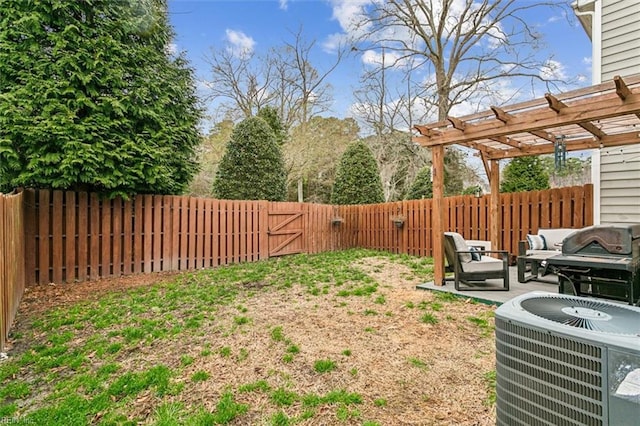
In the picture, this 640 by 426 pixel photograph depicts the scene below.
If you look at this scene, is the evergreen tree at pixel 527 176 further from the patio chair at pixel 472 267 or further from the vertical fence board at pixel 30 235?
the vertical fence board at pixel 30 235

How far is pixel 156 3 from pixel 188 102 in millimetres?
1913

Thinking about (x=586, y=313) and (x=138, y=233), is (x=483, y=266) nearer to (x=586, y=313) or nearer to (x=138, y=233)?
(x=586, y=313)

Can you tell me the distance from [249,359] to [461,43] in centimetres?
1428

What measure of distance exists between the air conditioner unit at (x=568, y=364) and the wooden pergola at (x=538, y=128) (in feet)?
10.2

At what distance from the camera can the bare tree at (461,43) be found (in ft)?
39.1

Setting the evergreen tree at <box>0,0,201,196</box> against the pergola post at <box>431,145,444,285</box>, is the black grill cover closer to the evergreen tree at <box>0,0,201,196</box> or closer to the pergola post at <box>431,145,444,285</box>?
the pergola post at <box>431,145,444,285</box>

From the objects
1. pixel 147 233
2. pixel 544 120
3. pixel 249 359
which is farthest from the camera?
pixel 147 233

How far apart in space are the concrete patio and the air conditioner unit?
9.88 ft

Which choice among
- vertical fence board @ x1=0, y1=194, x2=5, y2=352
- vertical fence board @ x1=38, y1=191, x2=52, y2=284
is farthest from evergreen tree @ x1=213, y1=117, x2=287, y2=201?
vertical fence board @ x1=0, y1=194, x2=5, y2=352

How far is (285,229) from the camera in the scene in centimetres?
919

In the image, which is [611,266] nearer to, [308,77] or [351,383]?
[351,383]

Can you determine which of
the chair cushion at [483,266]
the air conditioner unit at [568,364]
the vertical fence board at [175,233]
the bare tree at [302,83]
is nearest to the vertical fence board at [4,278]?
the vertical fence board at [175,233]

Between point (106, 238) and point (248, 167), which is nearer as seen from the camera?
point (106, 238)

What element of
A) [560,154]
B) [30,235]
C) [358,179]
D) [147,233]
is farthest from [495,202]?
[30,235]
